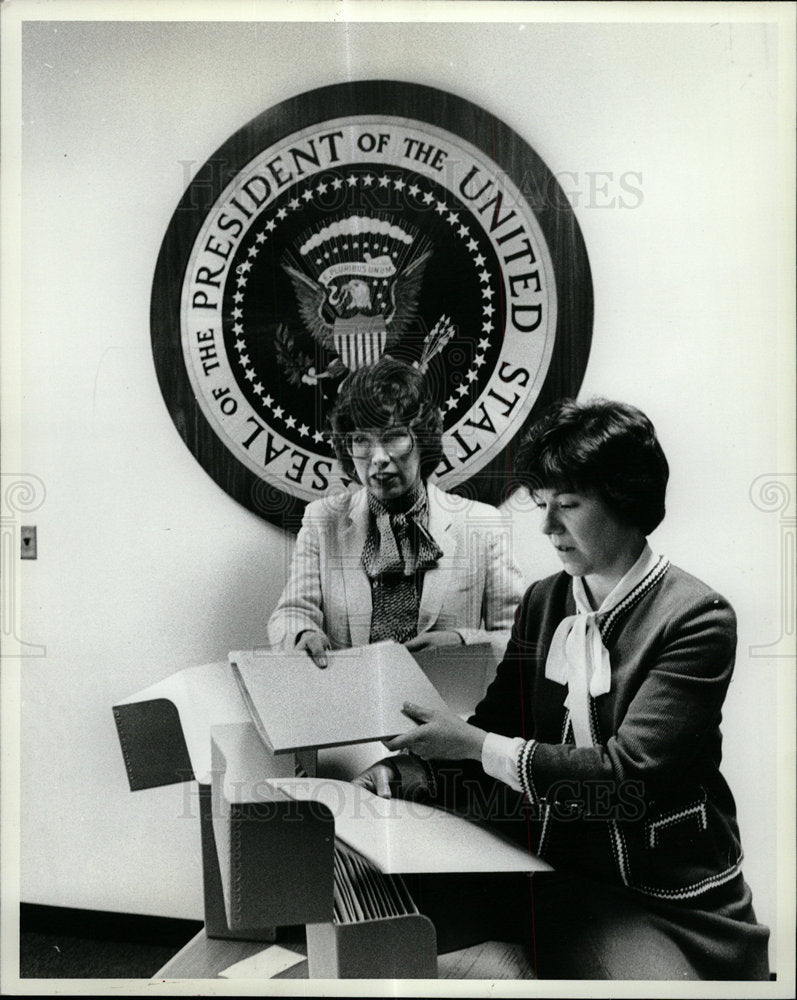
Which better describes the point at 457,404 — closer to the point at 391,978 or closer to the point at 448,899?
the point at 448,899

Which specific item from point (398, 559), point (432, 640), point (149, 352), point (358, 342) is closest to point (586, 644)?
point (432, 640)

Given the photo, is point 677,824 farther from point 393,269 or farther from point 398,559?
point 393,269

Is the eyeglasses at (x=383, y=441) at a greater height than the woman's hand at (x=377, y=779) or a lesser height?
greater

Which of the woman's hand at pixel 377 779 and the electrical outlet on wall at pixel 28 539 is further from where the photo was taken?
the electrical outlet on wall at pixel 28 539

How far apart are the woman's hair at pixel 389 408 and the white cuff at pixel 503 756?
59 centimetres

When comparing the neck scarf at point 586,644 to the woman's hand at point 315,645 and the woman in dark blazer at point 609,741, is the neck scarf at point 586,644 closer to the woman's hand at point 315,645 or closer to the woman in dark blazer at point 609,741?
the woman in dark blazer at point 609,741

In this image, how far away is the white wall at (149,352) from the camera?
2.12 meters

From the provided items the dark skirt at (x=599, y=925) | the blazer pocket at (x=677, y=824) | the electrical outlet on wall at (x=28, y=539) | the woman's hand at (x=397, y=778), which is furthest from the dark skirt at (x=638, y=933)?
the electrical outlet on wall at (x=28, y=539)

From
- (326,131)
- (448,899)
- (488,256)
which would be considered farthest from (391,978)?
(326,131)

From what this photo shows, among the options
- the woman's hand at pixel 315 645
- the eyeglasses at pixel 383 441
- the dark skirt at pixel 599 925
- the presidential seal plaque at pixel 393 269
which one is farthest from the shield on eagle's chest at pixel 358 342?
the dark skirt at pixel 599 925

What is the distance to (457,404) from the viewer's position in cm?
213

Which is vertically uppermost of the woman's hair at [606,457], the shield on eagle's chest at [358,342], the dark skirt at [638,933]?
the shield on eagle's chest at [358,342]

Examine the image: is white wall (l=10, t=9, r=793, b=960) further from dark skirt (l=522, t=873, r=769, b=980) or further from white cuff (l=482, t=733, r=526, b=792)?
white cuff (l=482, t=733, r=526, b=792)

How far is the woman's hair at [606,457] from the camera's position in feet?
6.91
